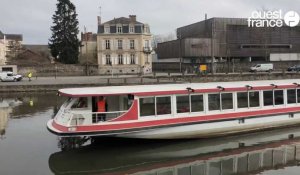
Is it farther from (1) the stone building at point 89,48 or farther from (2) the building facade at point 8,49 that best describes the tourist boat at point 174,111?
(2) the building facade at point 8,49

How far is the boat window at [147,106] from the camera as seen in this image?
44.0 ft

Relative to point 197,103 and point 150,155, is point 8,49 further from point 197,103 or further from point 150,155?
point 150,155

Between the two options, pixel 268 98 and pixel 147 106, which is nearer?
pixel 147 106

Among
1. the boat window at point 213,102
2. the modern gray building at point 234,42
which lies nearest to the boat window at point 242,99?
the boat window at point 213,102

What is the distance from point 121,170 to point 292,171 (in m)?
5.58

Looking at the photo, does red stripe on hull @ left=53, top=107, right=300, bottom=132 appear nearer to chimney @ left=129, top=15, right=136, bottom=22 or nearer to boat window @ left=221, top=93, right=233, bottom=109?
boat window @ left=221, top=93, right=233, bottom=109

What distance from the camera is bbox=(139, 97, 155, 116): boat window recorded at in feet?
44.0

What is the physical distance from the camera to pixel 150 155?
13.0 meters

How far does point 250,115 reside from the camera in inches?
613

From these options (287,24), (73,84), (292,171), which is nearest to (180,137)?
(292,171)

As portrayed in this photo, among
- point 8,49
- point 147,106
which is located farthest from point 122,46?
point 147,106

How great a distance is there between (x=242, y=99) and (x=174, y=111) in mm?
3668

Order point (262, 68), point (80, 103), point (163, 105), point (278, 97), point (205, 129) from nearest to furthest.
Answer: point (80, 103)
point (163, 105)
point (205, 129)
point (278, 97)
point (262, 68)

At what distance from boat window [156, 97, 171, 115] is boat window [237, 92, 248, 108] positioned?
3578 mm
